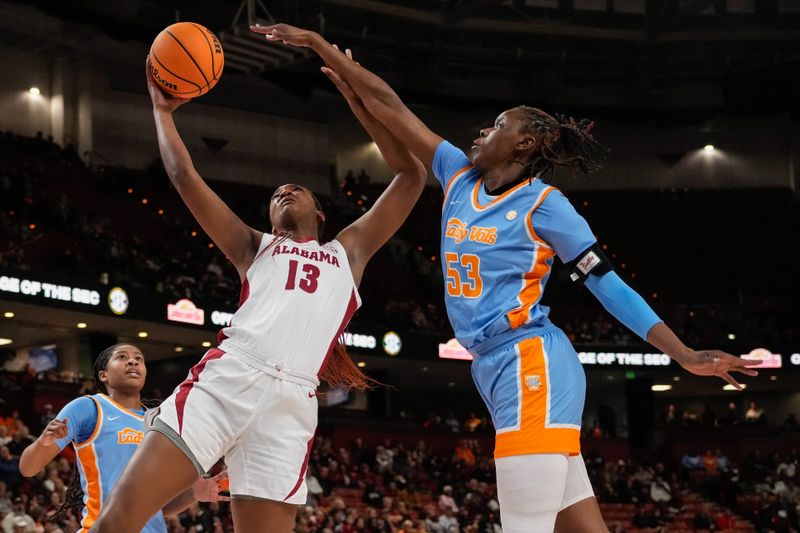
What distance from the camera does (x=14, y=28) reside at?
94.8 feet

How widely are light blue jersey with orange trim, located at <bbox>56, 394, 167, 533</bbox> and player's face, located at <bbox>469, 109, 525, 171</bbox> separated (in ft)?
8.41

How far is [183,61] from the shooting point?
4.73 meters

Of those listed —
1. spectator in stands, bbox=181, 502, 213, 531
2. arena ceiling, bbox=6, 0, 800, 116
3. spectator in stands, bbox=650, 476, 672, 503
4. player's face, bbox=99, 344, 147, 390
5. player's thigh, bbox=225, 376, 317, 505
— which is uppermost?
arena ceiling, bbox=6, 0, 800, 116

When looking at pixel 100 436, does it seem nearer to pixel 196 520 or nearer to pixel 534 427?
pixel 534 427

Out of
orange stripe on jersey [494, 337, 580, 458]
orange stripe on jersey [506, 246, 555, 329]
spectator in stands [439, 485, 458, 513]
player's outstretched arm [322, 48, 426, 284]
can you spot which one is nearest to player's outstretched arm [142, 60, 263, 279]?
player's outstretched arm [322, 48, 426, 284]

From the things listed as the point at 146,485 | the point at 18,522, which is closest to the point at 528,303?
the point at 146,485

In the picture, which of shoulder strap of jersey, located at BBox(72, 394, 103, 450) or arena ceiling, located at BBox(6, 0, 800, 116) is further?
arena ceiling, located at BBox(6, 0, 800, 116)

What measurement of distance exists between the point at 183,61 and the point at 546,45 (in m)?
30.4

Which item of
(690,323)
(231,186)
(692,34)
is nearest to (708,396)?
(690,323)

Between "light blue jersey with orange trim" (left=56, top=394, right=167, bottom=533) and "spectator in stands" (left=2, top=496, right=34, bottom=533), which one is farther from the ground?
"light blue jersey with orange trim" (left=56, top=394, right=167, bottom=533)

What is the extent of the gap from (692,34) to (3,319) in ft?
71.8

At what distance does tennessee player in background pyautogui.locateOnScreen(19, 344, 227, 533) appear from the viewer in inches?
218

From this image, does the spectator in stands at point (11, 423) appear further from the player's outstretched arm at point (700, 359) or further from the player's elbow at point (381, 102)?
the player's outstretched arm at point (700, 359)

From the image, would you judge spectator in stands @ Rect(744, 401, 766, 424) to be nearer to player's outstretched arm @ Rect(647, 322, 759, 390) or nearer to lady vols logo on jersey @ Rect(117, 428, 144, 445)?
lady vols logo on jersey @ Rect(117, 428, 144, 445)
